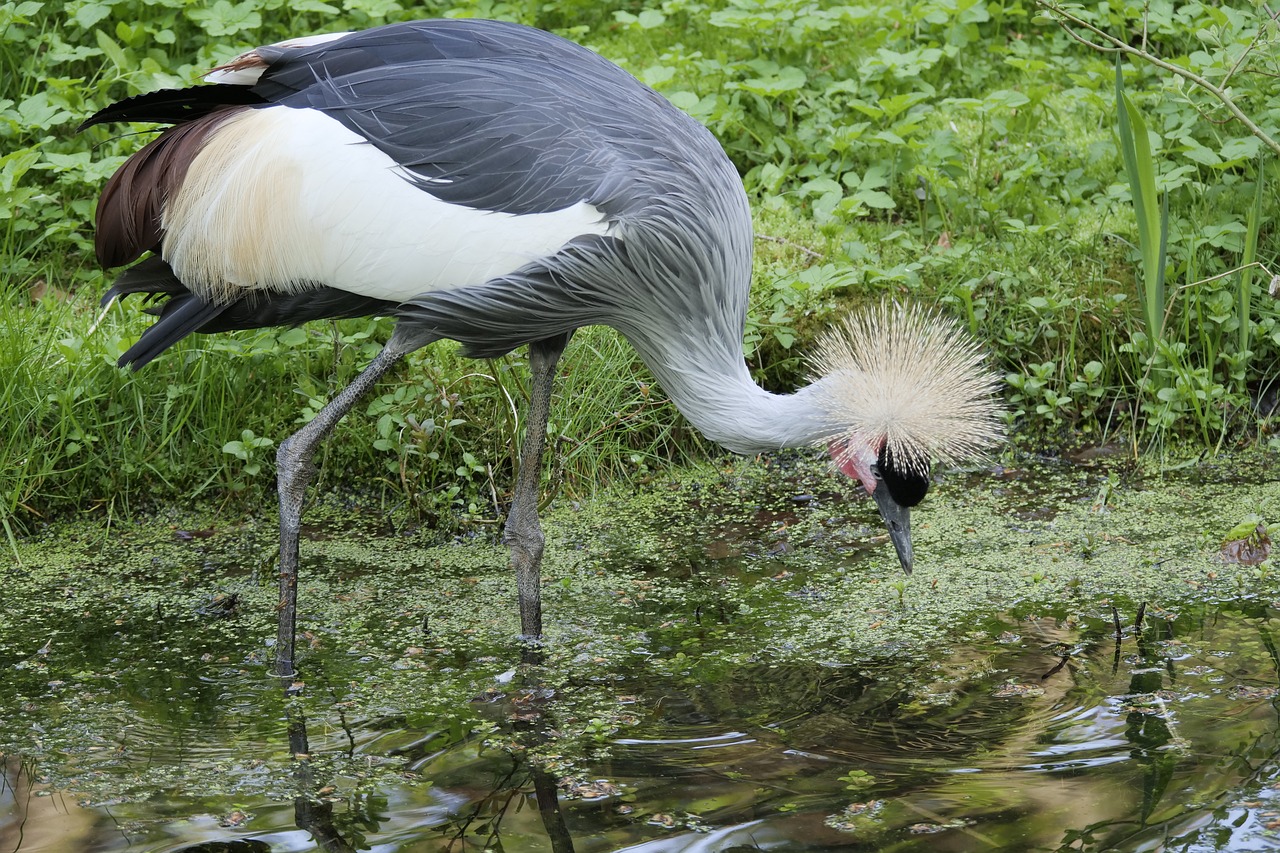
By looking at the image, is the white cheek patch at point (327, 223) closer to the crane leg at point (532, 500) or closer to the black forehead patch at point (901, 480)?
the crane leg at point (532, 500)

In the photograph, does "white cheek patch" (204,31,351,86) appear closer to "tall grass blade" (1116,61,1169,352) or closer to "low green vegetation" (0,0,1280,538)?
"low green vegetation" (0,0,1280,538)

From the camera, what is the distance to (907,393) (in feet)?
9.45

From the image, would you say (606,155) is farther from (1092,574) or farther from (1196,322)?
(1196,322)

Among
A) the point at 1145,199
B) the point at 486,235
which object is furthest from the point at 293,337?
the point at 1145,199

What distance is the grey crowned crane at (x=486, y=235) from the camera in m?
2.86

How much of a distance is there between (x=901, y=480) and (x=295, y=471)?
4.38 ft

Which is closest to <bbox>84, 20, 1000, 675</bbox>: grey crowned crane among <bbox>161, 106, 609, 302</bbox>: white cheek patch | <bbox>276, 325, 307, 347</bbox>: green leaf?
<bbox>161, 106, 609, 302</bbox>: white cheek patch

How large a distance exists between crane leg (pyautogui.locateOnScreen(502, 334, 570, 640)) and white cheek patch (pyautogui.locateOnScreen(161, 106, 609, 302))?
36 cm

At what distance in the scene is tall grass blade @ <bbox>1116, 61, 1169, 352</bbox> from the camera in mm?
3441

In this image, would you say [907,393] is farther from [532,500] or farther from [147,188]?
[147,188]

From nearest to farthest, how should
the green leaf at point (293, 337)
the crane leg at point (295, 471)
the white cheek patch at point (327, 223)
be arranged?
1. the white cheek patch at point (327, 223)
2. the crane leg at point (295, 471)
3. the green leaf at point (293, 337)

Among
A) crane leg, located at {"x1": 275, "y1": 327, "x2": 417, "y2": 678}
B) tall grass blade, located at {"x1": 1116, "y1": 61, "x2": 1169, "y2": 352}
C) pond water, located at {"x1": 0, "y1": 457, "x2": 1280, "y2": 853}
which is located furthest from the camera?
tall grass blade, located at {"x1": 1116, "y1": 61, "x2": 1169, "y2": 352}

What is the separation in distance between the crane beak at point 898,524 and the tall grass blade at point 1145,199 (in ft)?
3.48

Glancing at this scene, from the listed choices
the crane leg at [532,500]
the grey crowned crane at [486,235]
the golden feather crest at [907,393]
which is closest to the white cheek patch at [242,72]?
the grey crowned crane at [486,235]
